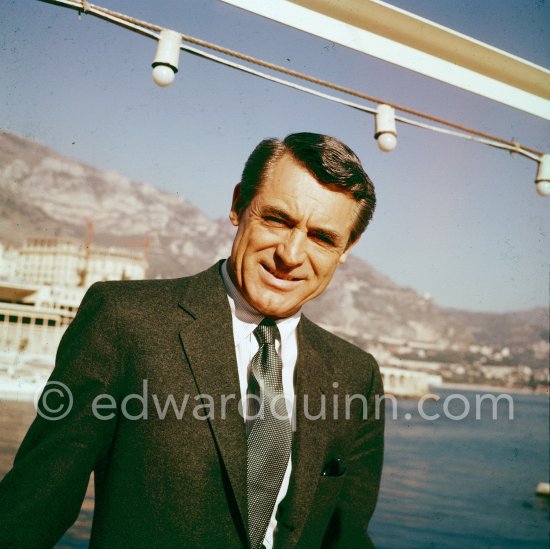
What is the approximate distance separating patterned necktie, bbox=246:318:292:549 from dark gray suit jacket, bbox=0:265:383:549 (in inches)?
2.0

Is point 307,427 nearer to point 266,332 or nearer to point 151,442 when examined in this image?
point 266,332

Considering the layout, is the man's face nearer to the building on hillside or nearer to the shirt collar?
the shirt collar

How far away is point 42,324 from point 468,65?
25231 mm

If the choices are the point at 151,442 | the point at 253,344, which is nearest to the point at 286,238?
the point at 253,344

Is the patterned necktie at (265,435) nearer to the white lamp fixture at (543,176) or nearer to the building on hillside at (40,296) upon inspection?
the white lamp fixture at (543,176)

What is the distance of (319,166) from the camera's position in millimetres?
1466

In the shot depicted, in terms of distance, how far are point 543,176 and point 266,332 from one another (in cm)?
266

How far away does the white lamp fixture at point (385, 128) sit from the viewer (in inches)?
108

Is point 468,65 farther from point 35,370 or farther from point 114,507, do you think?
point 35,370

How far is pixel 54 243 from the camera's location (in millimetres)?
39188

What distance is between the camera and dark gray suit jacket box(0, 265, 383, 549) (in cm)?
120

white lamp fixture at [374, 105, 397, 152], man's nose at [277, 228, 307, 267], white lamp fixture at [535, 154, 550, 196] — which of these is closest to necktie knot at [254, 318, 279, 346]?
man's nose at [277, 228, 307, 267]


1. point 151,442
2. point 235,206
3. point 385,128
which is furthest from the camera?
point 385,128

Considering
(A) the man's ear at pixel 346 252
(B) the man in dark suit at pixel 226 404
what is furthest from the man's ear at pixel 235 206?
(A) the man's ear at pixel 346 252
